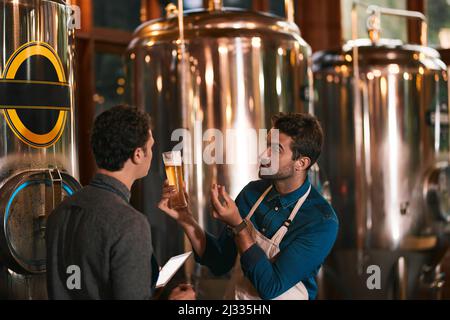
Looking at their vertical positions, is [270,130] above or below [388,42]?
below

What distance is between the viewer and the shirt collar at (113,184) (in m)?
1.84

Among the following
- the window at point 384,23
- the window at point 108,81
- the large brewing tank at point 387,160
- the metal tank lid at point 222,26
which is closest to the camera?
the metal tank lid at point 222,26

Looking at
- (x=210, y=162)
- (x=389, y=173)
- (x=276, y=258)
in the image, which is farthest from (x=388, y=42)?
(x=276, y=258)

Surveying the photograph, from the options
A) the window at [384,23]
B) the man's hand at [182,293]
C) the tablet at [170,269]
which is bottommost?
the man's hand at [182,293]

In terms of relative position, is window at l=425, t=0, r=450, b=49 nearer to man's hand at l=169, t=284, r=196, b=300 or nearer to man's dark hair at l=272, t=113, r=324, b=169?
man's dark hair at l=272, t=113, r=324, b=169

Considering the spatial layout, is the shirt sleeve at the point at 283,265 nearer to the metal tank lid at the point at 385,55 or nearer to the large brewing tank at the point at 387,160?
the large brewing tank at the point at 387,160

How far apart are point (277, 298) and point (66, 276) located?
50 cm

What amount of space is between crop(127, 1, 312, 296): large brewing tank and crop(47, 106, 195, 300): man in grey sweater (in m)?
0.46

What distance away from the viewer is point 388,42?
4160 millimetres

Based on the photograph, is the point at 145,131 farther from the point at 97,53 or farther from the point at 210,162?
the point at 97,53

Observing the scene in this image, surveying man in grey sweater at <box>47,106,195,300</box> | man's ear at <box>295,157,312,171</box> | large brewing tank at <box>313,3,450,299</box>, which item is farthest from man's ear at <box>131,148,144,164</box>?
large brewing tank at <box>313,3,450,299</box>

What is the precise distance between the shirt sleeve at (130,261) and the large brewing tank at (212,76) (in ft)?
1.73

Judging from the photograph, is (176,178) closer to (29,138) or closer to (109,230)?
(109,230)

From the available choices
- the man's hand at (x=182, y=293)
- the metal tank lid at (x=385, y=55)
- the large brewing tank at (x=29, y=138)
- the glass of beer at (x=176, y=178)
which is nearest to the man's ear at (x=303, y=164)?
the glass of beer at (x=176, y=178)
